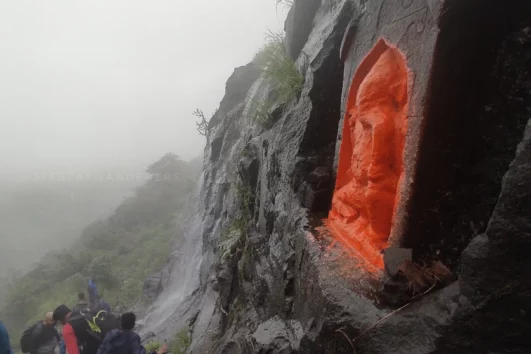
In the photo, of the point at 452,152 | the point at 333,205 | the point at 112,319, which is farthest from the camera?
the point at 112,319

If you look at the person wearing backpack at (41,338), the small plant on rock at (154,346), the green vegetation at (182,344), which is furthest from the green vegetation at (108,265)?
the person wearing backpack at (41,338)

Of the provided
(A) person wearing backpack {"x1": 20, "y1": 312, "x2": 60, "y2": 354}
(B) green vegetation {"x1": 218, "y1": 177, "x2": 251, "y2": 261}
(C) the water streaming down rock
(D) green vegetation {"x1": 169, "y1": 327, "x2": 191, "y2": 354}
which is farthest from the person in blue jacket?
(C) the water streaming down rock

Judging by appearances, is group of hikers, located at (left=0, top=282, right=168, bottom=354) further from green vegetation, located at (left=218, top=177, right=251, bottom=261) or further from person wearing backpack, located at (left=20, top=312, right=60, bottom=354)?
green vegetation, located at (left=218, top=177, right=251, bottom=261)

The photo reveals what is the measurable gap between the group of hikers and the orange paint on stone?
2.90 meters

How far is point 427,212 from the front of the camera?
6.86 ft

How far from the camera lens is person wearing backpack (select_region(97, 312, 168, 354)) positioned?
3729mm

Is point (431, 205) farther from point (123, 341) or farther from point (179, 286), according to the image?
point (179, 286)

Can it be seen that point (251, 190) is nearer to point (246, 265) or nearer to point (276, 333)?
point (246, 265)

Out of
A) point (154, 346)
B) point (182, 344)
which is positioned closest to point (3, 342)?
point (182, 344)

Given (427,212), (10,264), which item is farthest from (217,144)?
(10,264)

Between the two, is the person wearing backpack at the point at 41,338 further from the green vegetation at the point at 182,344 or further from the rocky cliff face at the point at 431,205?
the rocky cliff face at the point at 431,205

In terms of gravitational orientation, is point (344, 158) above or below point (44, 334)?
above

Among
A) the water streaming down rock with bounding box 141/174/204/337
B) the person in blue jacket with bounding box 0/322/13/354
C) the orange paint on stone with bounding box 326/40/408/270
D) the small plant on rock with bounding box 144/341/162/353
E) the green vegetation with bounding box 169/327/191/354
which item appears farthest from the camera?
the water streaming down rock with bounding box 141/174/204/337

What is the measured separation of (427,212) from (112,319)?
4.46 meters
